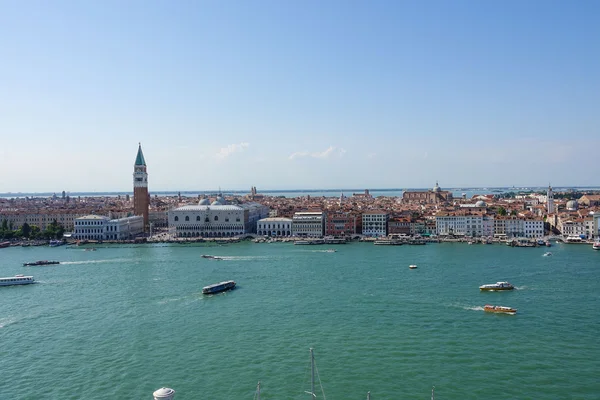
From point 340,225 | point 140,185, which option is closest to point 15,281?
point 140,185

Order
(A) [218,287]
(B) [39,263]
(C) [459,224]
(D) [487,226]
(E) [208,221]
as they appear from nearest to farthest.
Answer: (A) [218,287] → (B) [39,263] → (D) [487,226] → (C) [459,224] → (E) [208,221]

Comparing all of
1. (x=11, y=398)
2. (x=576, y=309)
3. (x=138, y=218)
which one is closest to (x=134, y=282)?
(x=11, y=398)

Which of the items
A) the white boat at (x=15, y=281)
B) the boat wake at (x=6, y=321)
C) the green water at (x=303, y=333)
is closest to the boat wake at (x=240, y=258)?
the green water at (x=303, y=333)

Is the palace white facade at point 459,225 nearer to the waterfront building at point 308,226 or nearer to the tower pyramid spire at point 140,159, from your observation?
the waterfront building at point 308,226

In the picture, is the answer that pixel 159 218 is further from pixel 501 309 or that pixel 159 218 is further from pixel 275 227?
pixel 501 309

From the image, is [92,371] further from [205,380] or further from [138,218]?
[138,218]

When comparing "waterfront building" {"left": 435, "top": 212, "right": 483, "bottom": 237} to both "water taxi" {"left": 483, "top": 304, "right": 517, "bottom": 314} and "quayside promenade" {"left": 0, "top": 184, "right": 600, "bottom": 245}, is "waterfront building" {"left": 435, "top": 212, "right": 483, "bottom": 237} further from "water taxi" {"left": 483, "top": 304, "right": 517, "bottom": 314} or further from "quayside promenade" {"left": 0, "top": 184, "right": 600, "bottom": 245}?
"water taxi" {"left": 483, "top": 304, "right": 517, "bottom": 314}

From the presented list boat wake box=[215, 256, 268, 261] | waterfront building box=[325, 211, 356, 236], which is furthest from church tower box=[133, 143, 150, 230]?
boat wake box=[215, 256, 268, 261]
